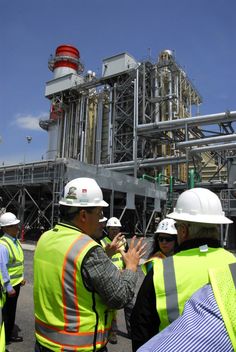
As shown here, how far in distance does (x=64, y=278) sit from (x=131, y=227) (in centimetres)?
2262

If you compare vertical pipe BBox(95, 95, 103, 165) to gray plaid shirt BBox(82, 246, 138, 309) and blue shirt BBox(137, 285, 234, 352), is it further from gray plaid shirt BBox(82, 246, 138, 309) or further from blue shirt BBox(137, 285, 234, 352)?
blue shirt BBox(137, 285, 234, 352)

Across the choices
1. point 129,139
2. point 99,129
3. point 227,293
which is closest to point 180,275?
point 227,293

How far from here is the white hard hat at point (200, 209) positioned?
1987 millimetres

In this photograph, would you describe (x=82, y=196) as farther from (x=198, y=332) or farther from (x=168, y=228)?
(x=168, y=228)

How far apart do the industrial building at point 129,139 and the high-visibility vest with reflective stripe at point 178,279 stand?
15.6m

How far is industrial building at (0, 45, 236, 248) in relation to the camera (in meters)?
20.5

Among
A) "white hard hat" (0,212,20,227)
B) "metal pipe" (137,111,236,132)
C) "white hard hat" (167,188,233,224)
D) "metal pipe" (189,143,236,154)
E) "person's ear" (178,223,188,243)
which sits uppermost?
"metal pipe" (137,111,236,132)

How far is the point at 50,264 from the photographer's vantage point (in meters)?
2.14

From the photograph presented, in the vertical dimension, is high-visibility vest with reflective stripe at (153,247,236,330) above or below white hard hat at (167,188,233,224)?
below

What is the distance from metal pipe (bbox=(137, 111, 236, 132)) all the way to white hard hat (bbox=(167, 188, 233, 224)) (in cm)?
2022

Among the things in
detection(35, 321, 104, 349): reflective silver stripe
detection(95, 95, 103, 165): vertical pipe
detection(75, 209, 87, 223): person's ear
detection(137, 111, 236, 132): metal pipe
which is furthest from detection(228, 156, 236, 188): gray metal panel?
detection(35, 321, 104, 349): reflective silver stripe

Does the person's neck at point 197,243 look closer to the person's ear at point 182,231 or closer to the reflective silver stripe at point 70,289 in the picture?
the person's ear at point 182,231

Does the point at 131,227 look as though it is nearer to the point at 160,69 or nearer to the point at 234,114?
the point at 234,114

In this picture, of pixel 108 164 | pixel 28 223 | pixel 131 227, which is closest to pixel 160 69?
pixel 108 164
